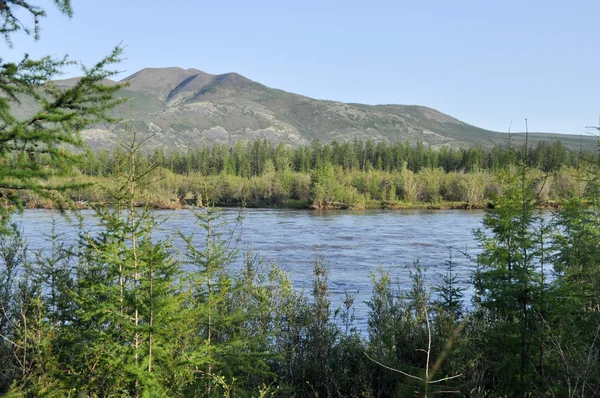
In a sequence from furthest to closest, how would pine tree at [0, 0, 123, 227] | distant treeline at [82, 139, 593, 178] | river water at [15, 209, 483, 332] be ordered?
distant treeline at [82, 139, 593, 178] < river water at [15, 209, 483, 332] < pine tree at [0, 0, 123, 227]

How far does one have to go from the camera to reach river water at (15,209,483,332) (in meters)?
17.6

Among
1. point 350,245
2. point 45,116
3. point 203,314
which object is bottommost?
point 350,245

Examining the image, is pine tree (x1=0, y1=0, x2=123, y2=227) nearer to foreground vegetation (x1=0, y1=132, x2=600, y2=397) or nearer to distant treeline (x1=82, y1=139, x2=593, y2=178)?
foreground vegetation (x1=0, y1=132, x2=600, y2=397)

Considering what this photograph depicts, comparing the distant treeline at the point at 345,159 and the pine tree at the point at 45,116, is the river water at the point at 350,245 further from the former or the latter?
the distant treeline at the point at 345,159

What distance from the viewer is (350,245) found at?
92.7 feet

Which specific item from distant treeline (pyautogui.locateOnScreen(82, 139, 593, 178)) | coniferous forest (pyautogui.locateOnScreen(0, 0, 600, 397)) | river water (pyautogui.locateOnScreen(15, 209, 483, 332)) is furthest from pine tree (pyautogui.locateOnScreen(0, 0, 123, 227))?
distant treeline (pyautogui.locateOnScreen(82, 139, 593, 178))

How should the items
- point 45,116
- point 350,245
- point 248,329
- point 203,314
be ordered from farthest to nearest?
point 350,245, point 248,329, point 203,314, point 45,116

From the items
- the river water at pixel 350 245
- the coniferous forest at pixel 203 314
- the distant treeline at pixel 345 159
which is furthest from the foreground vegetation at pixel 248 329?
the distant treeline at pixel 345 159

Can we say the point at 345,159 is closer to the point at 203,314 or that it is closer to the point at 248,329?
the point at 248,329

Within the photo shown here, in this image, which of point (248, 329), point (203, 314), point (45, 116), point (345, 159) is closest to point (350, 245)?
point (248, 329)

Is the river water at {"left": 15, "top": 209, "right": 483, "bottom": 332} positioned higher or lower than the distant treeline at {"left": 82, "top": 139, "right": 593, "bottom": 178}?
lower

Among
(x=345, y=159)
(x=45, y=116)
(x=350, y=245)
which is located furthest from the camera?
(x=345, y=159)

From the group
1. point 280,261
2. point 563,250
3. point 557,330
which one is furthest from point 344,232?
point 557,330

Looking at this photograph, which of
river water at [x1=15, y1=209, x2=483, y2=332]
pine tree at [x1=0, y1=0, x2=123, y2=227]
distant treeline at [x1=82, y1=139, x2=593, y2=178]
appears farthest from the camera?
distant treeline at [x1=82, y1=139, x2=593, y2=178]
